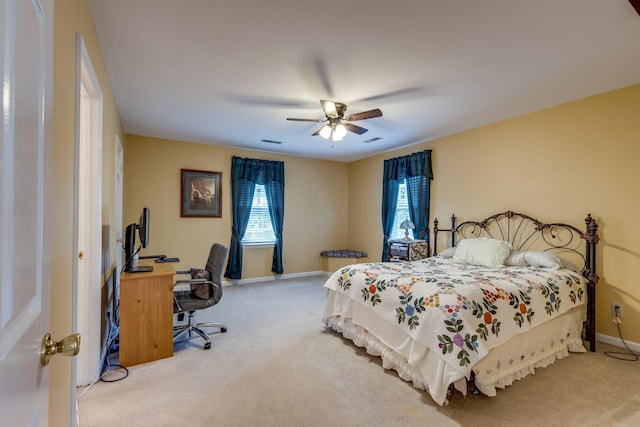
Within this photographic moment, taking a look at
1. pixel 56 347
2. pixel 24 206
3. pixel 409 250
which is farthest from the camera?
pixel 409 250

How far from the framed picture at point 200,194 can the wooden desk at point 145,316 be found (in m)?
2.55

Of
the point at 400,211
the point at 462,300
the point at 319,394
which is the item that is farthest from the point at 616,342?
the point at 400,211

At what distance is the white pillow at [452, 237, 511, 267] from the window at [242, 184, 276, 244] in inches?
134

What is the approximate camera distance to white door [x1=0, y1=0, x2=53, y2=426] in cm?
52

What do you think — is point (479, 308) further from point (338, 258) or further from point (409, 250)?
point (338, 258)

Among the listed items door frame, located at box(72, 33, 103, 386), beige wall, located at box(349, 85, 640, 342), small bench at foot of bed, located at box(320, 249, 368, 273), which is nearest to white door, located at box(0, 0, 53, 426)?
door frame, located at box(72, 33, 103, 386)

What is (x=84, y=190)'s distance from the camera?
7.36 feet

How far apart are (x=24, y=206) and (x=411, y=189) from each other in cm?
508

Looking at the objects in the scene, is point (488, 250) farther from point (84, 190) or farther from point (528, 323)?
point (84, 190)

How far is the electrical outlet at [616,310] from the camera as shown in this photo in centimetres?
303

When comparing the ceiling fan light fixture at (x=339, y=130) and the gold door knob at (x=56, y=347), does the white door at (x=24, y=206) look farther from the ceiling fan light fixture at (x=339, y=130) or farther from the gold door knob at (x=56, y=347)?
the ceiling fan light fixture at (x=339, y=130)

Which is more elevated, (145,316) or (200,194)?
(200,194)

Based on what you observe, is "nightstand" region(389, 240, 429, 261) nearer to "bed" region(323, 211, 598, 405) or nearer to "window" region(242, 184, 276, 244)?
"bed" region(323, 211, 598, 405)

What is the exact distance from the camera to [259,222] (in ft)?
19.3
